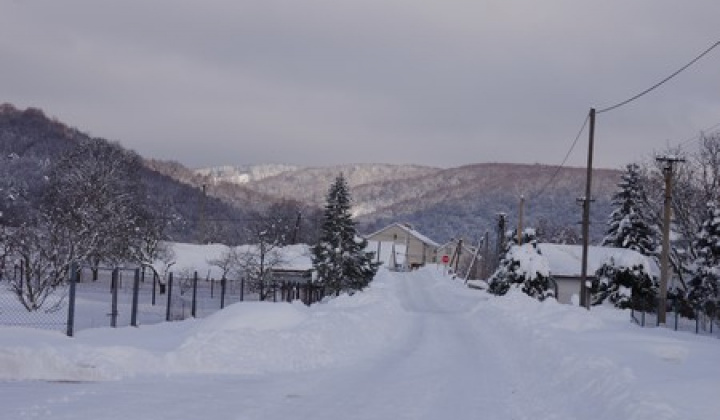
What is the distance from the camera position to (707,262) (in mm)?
46031

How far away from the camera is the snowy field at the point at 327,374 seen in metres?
9.89

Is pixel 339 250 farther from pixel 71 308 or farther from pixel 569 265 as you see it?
pixel 71 308

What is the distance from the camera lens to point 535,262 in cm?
4456

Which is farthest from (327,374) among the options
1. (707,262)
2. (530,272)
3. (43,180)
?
(43,180)

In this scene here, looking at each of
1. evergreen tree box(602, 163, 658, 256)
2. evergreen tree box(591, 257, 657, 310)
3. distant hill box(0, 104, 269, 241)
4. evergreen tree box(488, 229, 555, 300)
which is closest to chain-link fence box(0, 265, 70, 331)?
evergreen tree box(488, 229, 555, 300)

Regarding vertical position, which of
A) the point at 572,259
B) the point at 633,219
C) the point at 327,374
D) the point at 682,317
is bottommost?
the point at 682,317

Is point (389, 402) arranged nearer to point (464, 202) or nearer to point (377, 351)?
point (377, 351)

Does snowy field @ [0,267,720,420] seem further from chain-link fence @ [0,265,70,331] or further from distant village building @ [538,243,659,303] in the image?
distant village building @ [538,243,659,303]

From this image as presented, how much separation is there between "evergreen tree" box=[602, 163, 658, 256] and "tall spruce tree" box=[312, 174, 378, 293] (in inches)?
872

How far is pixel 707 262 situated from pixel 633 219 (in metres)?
16.9

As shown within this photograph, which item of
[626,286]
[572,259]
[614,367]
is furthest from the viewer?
[572,259]

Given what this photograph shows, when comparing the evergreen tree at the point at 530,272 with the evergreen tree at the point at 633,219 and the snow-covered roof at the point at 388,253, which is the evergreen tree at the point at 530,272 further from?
the snow-covered roof at the point at 388,253

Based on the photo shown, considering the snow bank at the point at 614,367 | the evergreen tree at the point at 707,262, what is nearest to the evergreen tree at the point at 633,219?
the evergreen tree at the point at 707,262

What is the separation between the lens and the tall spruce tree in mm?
50875
